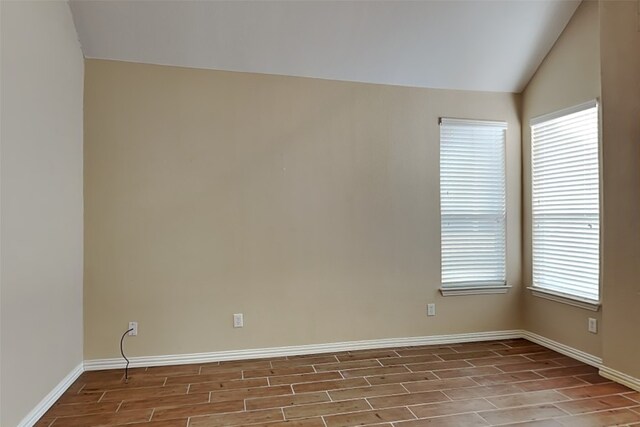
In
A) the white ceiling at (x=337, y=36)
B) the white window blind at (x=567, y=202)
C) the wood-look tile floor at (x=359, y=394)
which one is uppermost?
the white ceiling at (x=337, y=36)

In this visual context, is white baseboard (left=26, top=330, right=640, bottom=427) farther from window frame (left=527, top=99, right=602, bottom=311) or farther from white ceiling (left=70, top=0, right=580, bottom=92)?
white ceiling (left=70, top=0, right=580, bottom=92)

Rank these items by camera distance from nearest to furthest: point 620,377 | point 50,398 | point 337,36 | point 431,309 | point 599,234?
point 50,398 < point 620,377 < point 599,234 < point 337,36 < point 431,309

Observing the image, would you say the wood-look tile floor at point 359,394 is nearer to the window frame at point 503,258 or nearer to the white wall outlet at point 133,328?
the white wall outlet at point 133,328

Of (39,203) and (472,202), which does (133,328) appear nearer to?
(39,203)

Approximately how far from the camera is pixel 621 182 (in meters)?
2.95

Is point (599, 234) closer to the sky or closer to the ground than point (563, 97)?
closer to the ground

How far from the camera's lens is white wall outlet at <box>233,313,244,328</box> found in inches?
139

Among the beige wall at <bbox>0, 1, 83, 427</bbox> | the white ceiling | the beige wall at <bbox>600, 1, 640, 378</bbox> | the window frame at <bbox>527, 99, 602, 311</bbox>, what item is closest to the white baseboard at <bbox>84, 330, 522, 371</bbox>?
the beige wall at <bbox>0, 1, 83, 427</bbox>

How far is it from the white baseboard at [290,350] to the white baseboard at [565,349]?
0.14 m

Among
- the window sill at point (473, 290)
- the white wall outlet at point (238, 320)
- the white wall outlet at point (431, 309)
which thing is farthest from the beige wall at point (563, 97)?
the white wall outlet at point (238, 320)

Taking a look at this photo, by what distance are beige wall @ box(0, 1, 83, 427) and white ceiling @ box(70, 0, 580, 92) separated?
18.4 inches

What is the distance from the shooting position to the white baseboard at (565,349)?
3343mm

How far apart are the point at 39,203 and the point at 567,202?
157 inches

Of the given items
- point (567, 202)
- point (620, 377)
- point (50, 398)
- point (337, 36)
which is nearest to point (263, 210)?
point (337, 36)
